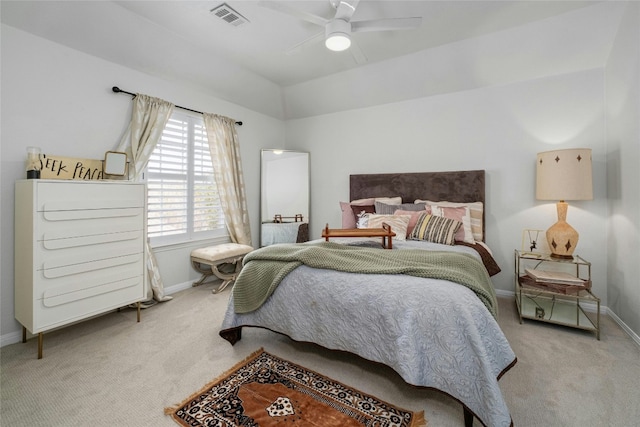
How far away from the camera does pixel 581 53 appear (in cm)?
278

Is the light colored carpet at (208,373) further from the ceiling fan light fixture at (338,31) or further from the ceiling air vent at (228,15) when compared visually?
the ceiling air vent at (228,15)

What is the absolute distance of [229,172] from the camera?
388cm

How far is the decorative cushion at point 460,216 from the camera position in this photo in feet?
9.85

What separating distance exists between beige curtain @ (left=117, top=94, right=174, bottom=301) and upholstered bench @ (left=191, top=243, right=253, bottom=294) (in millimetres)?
480

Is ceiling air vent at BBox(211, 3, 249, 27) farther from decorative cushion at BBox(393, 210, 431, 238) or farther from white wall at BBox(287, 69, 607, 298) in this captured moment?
decorative cushion at BBox(393, 210, 431, 238)

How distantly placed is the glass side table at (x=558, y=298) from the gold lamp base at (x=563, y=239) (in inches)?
3.0

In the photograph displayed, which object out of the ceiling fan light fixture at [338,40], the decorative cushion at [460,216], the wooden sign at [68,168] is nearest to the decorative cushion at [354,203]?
the decorative cushion at [460,216]

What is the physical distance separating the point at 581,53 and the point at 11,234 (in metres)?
5.37

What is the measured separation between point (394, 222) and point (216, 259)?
6.93 ft

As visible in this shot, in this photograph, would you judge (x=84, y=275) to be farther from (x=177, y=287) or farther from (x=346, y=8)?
(x=346, y=8)

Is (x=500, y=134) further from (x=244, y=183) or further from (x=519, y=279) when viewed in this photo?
(x=244, y=183)

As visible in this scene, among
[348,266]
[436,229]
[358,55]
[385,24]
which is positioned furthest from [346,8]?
[436,229]

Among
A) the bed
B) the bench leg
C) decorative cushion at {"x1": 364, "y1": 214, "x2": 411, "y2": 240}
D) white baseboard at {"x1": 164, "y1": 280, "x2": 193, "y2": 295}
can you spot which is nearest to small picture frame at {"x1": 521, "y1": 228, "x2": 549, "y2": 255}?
decorative cushion at {"x1": 364, "y1": 214, "x2": 411, "y2": 240}

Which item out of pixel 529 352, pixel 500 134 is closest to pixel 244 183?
pixel 500 134
